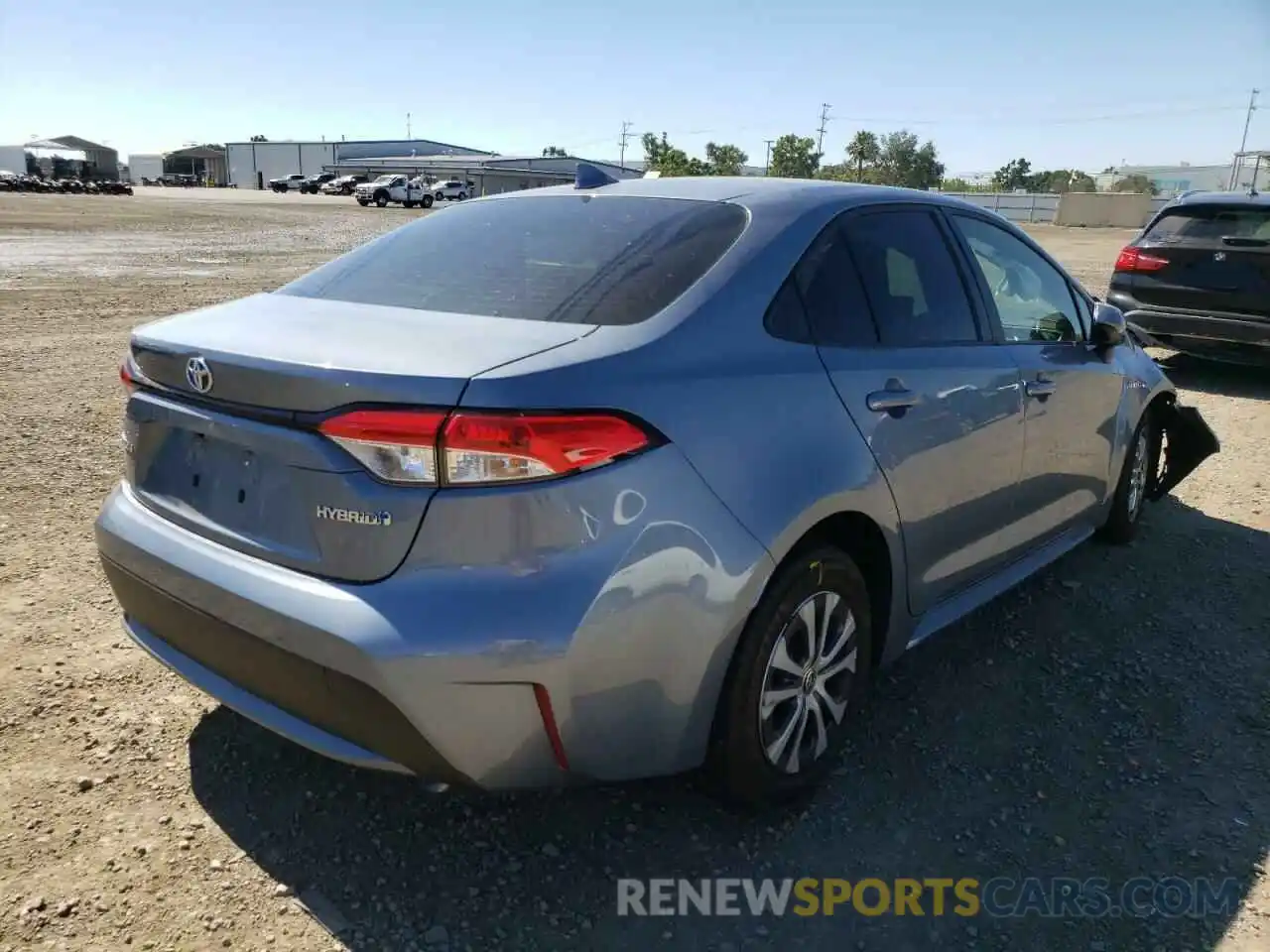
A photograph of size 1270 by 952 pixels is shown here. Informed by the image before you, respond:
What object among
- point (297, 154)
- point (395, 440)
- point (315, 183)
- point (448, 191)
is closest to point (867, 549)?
point (395, 440)

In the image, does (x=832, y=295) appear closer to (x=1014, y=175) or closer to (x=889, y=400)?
(x=889, y=400)

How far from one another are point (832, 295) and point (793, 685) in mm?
1113

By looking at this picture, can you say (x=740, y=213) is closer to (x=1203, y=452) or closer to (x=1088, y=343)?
(x=1088, y=343)

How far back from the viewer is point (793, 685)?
8.49 feet

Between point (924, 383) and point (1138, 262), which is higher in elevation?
point (1138, 262)

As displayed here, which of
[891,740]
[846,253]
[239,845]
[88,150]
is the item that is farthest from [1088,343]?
[88,150]

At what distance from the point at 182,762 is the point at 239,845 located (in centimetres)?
46

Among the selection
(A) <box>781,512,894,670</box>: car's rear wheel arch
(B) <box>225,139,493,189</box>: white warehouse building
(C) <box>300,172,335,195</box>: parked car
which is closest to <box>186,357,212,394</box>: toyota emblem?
(A) <box>781,512,894,670</box>: car's rear wheel arch

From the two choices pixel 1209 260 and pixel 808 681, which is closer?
pixel 808 681

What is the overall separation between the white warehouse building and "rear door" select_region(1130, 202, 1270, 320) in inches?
4136

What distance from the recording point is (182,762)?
283cm

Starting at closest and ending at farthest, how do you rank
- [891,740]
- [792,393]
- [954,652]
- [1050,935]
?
1. [1050,935]
2. [792,393]
3. [891,740]
4. [954,652]

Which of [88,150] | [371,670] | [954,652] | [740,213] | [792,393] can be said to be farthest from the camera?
[88,150]

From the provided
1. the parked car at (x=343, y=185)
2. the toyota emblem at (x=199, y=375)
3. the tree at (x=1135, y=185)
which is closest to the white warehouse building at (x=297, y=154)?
the parked car at (x=343, y=185)
